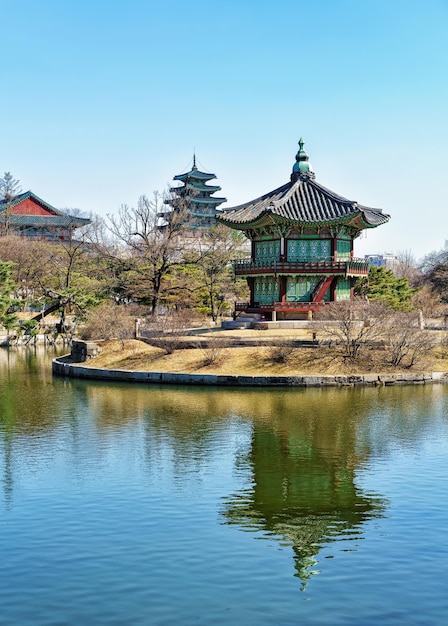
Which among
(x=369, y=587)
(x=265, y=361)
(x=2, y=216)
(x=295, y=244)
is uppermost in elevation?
(x=2, y=216)

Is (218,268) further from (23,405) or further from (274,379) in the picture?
(23,405)

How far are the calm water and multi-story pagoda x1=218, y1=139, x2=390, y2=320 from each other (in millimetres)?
18051

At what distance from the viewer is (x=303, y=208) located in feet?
160

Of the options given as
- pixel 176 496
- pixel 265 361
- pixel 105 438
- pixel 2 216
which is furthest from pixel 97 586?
pixel 2 216

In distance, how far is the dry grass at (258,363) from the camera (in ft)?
123

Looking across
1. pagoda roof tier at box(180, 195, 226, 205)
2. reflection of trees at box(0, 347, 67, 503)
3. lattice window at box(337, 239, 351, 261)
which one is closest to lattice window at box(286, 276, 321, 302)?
lattice window at box(337, 239, 351, 261)

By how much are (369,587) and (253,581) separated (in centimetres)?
200

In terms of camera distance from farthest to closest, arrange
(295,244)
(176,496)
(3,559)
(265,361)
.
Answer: (295,244) → (265,361) → (176,496) → (3,559)

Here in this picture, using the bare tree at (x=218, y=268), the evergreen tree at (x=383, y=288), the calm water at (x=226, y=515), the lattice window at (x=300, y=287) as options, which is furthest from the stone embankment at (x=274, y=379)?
the evergreen tree at (x=383, y=288)

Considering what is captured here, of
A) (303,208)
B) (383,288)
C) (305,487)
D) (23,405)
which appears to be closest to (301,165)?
(303,208)

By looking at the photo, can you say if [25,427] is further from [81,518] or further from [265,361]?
[265,361]

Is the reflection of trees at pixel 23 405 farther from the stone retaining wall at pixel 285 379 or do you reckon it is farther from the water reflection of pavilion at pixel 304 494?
the water reflection of pavilion at pixel 304 494

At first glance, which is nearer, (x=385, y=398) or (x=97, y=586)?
(x=97, y=586)

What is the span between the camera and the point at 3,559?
46.5ft
